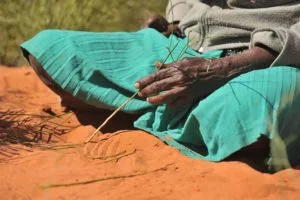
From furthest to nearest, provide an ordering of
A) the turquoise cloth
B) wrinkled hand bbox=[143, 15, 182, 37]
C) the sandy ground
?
wrinkled hand bbox=[143, 15, 182, 37]
the turquoise cloth
the sandy ground

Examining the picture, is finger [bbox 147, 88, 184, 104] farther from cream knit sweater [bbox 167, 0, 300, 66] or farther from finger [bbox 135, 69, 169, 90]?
cream knit sweater [bbox 167, 0, 300, 66]

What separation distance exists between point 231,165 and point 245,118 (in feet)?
0.64

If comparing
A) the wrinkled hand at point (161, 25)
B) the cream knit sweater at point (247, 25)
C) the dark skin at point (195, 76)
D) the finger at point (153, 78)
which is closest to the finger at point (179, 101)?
the dark skin at point (195, 76)

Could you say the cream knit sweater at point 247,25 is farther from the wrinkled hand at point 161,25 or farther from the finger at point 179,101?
the finger at point 179,101

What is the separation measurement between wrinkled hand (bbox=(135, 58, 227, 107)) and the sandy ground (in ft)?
0.72

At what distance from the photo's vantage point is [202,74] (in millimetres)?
3076

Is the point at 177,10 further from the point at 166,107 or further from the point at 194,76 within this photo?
the point at 194,76

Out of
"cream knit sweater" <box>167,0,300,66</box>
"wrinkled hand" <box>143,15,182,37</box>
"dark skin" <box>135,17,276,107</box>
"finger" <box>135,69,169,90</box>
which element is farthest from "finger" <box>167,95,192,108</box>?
"wrinkled hand" <box>143,15,182,37</box>

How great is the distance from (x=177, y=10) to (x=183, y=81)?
0.97 meters

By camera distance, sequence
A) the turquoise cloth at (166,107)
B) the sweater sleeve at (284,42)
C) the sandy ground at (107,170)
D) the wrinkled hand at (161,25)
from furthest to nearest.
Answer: the wrinkled hand at (161,25), the sweater sleeve at (284,42), the turquoise cloth at (166,107), the sandy ground at (107,170)

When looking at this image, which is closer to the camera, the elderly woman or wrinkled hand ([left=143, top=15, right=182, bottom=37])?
the elderly woman

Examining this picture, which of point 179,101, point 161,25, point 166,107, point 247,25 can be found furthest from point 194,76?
point 161,25

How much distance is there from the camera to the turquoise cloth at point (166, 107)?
116 inches

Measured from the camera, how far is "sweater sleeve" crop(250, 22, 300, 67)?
307 centimetres
